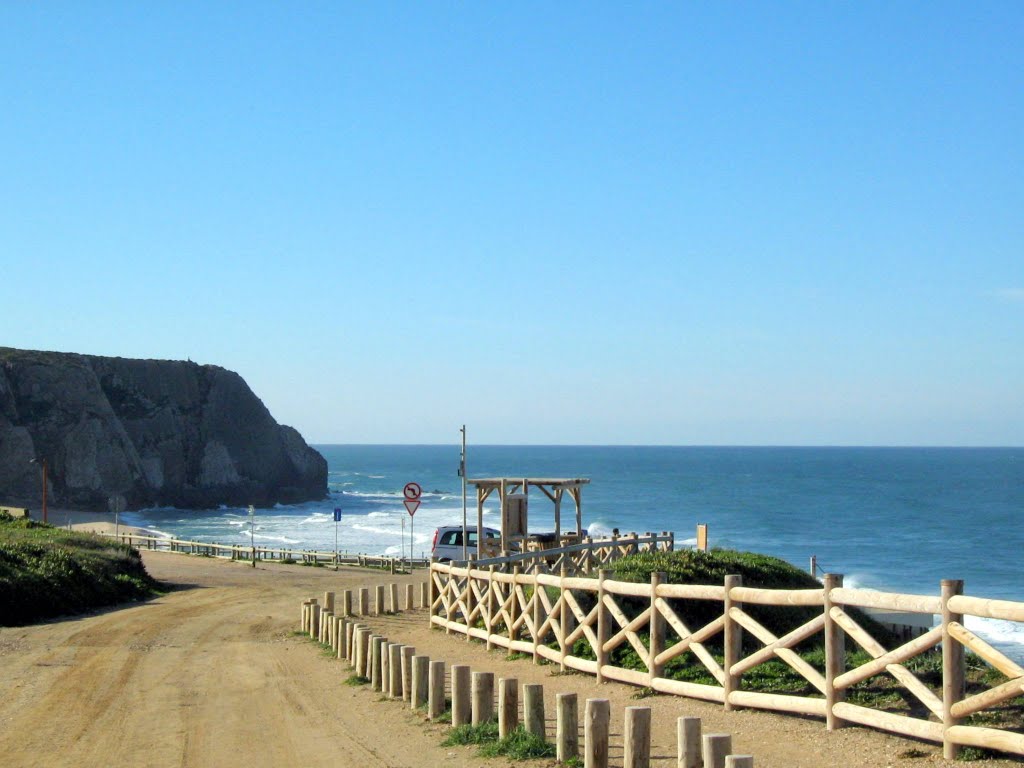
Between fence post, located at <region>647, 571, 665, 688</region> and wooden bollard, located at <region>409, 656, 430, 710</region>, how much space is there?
2645 millimetres

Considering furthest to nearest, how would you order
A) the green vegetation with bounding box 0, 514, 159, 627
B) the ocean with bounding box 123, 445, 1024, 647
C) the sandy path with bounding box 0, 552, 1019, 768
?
the ocean with bounding box 123, 445, 1024, 647
the green vegetation with bounding box 0, 514, 159, 627
the sandy path with bounding box 0, 552, 1019, 768

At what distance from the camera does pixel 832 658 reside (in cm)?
995

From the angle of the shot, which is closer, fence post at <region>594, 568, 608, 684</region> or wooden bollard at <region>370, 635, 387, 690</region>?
fence post at <region>594, 568, 608, 684</region>

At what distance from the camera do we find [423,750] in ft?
36.2

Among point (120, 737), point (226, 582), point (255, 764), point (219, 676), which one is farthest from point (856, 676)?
point (226, 582)

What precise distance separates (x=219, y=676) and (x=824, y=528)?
2854 inches

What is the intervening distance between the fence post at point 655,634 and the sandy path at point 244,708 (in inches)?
12.8

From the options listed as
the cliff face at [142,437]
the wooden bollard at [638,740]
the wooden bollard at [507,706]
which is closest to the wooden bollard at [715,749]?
the wooden bollard at [638,740]

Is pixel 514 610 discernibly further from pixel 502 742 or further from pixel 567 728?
pixel 567 728

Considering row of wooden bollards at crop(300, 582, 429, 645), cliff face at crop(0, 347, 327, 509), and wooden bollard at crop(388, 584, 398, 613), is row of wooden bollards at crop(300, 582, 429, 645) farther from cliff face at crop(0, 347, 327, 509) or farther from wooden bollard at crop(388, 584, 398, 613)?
cliff face at crop(0, 347, 327, 509)

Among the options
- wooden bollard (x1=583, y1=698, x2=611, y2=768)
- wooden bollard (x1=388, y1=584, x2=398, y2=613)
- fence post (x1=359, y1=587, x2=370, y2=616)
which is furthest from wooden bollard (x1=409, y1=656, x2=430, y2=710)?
wooden bollard (x1=388, y1=584, x2=398, y2=613)

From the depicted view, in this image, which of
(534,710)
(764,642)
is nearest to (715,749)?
(534,710)

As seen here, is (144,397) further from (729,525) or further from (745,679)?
(745,679)

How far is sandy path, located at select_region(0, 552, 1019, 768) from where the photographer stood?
401 inches
